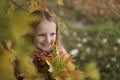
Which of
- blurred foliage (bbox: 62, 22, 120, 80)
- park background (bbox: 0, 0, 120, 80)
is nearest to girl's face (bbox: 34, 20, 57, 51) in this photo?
park background (bbox: 0, 0, 120, 80)

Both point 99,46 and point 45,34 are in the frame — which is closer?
point 45,34

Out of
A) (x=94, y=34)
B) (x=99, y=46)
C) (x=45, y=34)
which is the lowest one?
(x=45, y=34)

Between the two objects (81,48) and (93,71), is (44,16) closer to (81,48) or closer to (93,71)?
Result: (93,71)

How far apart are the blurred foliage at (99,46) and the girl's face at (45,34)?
2647 millimetres

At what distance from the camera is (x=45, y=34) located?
198cm

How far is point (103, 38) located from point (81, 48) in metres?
0.41

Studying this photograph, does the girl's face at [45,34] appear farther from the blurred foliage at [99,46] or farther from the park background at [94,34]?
the blurred foliage at [99,46]

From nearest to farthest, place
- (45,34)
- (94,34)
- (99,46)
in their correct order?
(45,34) → (99,46) → (94,34)

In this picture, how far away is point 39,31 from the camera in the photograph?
6.44 ft

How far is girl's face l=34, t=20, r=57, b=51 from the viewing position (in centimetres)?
196

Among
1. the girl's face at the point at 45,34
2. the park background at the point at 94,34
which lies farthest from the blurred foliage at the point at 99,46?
the girl's face at the point at 45,34

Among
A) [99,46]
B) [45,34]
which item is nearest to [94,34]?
[99,46]

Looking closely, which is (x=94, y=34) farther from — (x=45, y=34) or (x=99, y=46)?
(x=45, y=34)

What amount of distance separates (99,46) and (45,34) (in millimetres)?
3718
